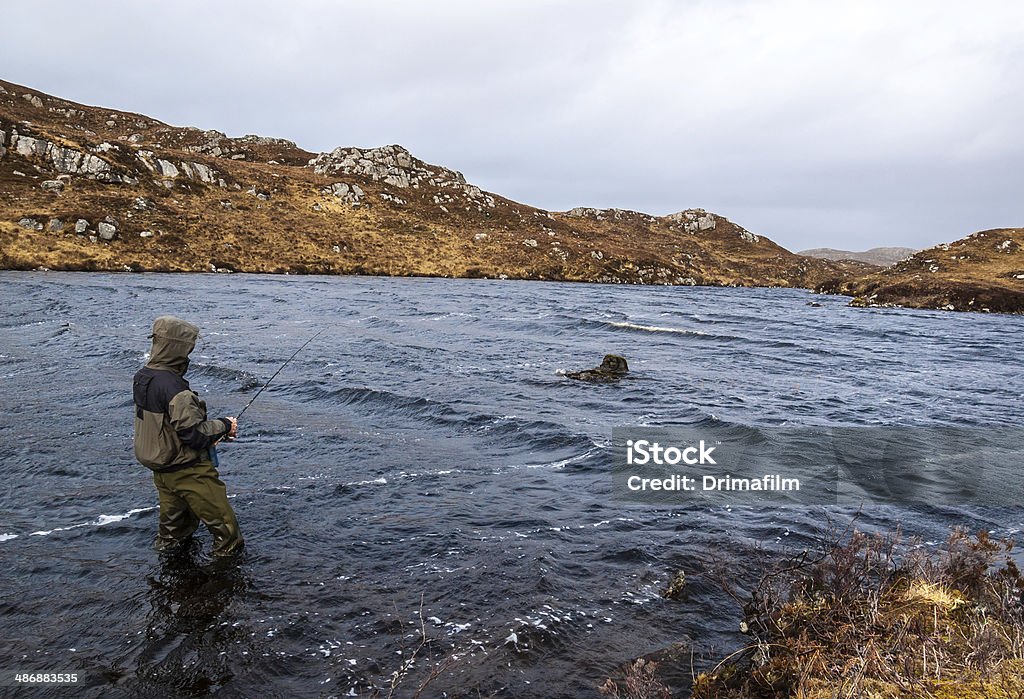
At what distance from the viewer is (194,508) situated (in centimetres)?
657

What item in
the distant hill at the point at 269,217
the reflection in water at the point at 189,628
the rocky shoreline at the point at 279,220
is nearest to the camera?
the reflection in water at the point at 189,628

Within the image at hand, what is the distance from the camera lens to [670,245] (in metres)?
117

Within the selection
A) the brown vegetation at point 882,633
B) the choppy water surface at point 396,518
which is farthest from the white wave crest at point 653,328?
the brown vegetation at point 882,633

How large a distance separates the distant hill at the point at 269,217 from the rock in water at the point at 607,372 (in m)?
47.0

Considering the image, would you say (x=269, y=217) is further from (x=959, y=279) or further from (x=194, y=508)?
(x=959, y=279)

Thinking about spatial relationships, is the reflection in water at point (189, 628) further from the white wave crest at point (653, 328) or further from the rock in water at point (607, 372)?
the white wave crest at point (653, 328)

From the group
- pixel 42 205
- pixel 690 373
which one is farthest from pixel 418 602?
pixel 42 205

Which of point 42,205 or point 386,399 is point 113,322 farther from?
point 42,205

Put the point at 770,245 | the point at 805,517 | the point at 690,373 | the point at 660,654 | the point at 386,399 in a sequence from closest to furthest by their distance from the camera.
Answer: the point at 660,654, the point at 805,517, the point at 386,399, the point at 690,373, the point at 770,245

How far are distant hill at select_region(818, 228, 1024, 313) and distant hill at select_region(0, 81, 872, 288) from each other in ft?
55.7

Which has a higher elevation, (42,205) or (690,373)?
(42,205)

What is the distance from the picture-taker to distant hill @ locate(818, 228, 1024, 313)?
4791cm

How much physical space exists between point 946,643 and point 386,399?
39.4 feet

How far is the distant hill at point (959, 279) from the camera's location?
47906 millimetres
